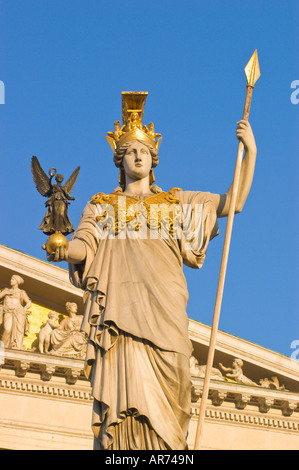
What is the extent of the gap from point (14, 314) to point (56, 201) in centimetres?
1832

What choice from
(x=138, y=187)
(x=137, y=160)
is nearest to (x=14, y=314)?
(x=138, y=187)

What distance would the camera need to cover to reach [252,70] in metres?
7.65

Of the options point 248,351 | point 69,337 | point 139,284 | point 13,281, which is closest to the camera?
point 139,284

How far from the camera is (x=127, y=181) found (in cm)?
787

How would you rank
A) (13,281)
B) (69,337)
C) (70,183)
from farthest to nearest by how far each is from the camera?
1. (13,281)
2. (69,337)
3. (70,183)

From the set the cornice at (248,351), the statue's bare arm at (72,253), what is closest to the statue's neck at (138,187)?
the statue's bare arm at (72,253)

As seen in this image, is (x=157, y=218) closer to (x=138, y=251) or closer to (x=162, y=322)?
(x=138, y=251)

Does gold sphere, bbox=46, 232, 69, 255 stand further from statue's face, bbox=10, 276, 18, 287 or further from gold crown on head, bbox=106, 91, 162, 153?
statue's face, bbox=10, 276, 18, 287

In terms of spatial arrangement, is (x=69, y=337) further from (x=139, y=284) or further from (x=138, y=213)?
(x=139, y=284)

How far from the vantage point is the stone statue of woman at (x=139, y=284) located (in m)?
6.85

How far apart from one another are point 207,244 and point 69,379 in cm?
1802

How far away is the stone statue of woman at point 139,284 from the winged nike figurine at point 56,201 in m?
0.16

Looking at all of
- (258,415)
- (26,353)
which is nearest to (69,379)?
(26,353)

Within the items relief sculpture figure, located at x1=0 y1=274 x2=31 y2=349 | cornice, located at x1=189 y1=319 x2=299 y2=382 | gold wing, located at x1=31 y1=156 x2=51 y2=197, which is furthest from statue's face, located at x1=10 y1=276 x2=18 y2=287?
gold wing, located at x1=31 y1=156 x2=51 y2=197
